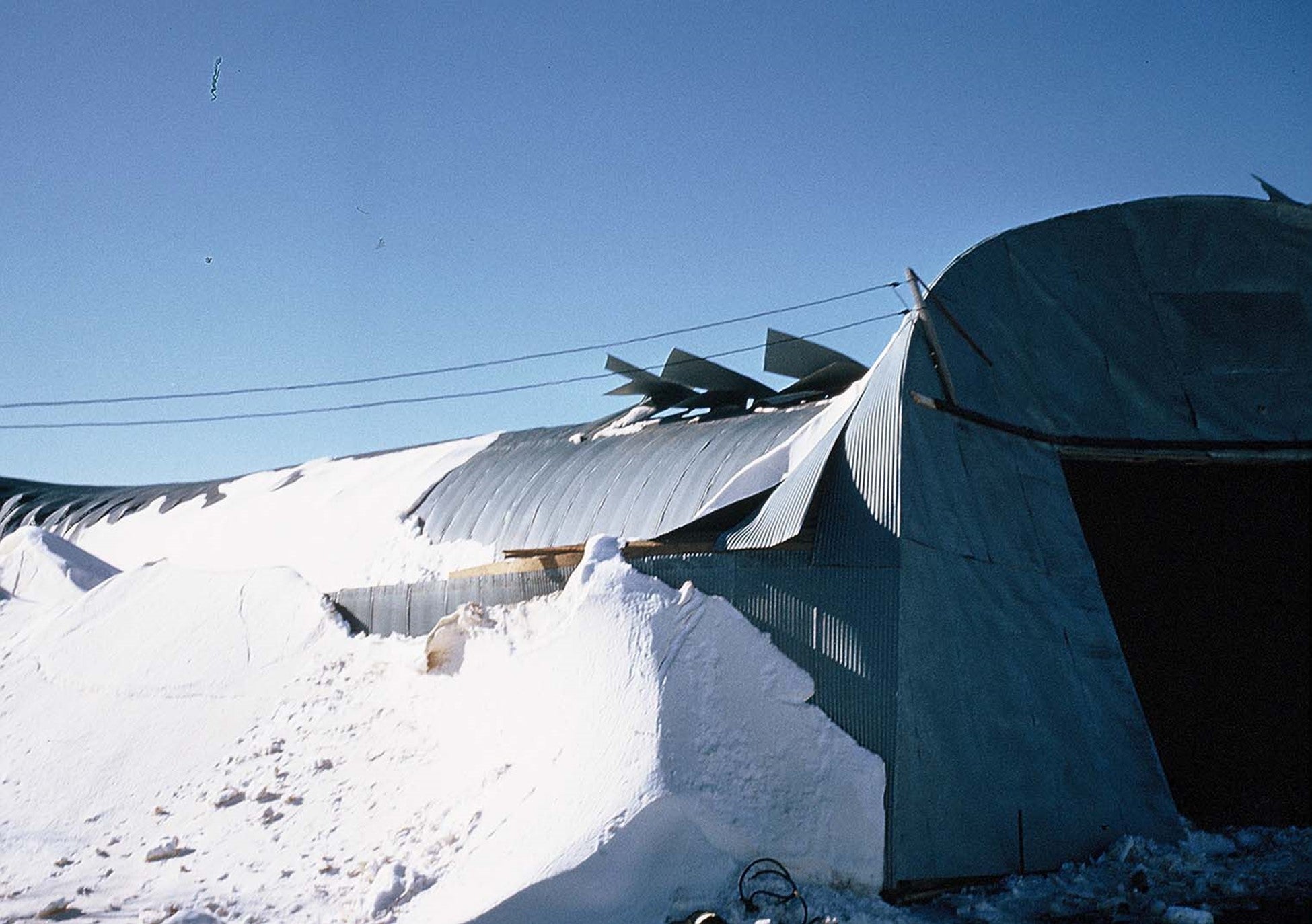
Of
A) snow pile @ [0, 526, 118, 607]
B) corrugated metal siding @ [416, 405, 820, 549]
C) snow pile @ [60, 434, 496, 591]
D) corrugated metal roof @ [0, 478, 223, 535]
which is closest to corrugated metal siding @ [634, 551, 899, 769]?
corrugated metal siding @ [416, 405, 820, 549]

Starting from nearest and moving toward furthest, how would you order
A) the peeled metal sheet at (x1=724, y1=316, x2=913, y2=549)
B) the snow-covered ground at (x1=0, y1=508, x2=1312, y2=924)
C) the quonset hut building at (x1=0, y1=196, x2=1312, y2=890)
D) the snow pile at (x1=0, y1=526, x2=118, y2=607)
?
the snow-covered ground at (x1=0, y1=508, x2=1312, y2=924) < the quonset hut building at (x1=0, y1=196, x2=1312, y2=890) < the peeled metal sheet at (x1=724, y1=316, x2=913, y2=549) < the snow pile at (x1=0, y1=526, x2=118, y2=607)

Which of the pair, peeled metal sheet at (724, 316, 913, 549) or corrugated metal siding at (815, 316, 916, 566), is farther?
peeled metal sheet at (724, 316, 913, 549)

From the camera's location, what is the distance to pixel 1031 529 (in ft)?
25.7

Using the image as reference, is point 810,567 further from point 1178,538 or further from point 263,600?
point 263,600

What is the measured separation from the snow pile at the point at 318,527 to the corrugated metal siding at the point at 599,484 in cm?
34

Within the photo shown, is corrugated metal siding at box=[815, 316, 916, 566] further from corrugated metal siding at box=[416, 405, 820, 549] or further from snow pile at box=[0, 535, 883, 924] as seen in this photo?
corrugated metal siding at box=[416, 405, 820, 549]

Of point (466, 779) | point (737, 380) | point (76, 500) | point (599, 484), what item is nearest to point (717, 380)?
point (737, 380)

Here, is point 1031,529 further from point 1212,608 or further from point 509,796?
point 509,796

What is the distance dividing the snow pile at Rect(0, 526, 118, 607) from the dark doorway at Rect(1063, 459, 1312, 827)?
34.4 ft

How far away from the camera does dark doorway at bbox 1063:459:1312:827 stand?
28.3 ft

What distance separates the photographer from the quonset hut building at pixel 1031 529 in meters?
6.66

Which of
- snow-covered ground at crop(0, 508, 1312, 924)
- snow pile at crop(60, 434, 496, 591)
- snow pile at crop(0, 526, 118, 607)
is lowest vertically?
snow-covered ground at crop(0, 508, 1312, 924)

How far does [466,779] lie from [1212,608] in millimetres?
5856

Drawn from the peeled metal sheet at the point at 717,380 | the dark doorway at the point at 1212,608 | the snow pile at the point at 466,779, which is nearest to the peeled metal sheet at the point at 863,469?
the snow pile at the point at 466,779
